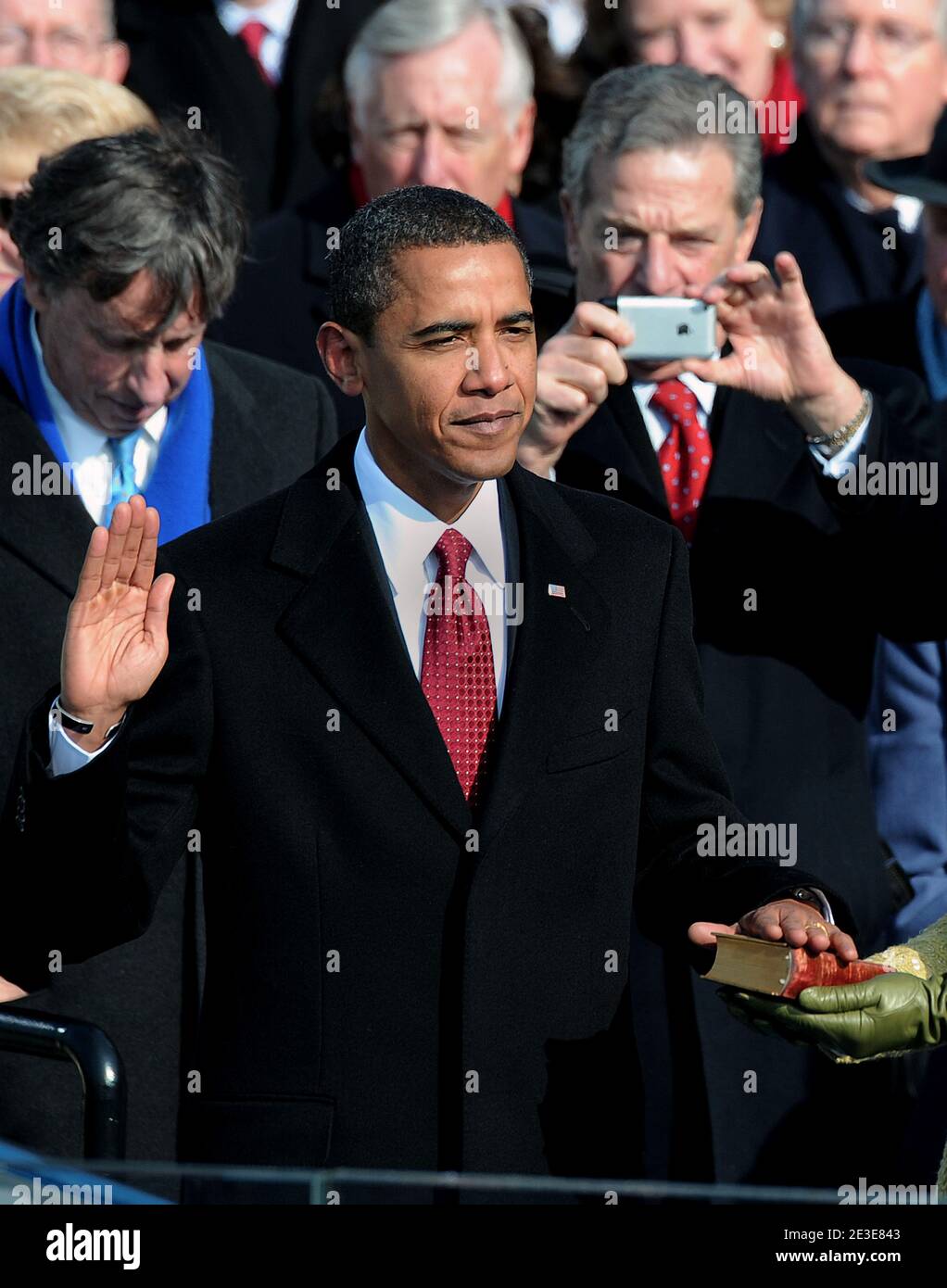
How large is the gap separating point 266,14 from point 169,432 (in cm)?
272

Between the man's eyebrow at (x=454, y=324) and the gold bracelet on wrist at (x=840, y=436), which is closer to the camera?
the man's eyebrow at (x=454, y=324)

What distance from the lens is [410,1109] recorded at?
3.07 m

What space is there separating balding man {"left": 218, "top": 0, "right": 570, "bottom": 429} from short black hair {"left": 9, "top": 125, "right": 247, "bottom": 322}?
92 cm

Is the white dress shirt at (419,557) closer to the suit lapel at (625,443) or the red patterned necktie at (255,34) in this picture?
the suit lapel at (625,443)

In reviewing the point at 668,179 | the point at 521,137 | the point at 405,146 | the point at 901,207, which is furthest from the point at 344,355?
the point at 901,207

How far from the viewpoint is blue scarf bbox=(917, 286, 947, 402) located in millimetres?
5066

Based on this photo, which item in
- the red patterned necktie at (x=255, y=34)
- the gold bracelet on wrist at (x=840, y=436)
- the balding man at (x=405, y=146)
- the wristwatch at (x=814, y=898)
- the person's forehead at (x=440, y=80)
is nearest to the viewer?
the wristwatch at (x=814, y=898)

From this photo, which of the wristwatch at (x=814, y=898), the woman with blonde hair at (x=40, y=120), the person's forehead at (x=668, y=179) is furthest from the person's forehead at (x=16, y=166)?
the wristwatch at (x=814, y=898)

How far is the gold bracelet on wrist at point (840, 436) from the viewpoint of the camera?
14.2ft

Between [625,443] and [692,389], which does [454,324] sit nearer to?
[625,443]

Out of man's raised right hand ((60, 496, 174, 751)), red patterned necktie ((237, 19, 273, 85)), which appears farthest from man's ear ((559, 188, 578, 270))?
red patterned necktie ((237, 19, 273, 85))

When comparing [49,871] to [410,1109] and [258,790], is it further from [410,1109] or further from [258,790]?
[410,1109]

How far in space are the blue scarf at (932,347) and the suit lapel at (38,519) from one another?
1.97m

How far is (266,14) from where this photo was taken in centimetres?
666
